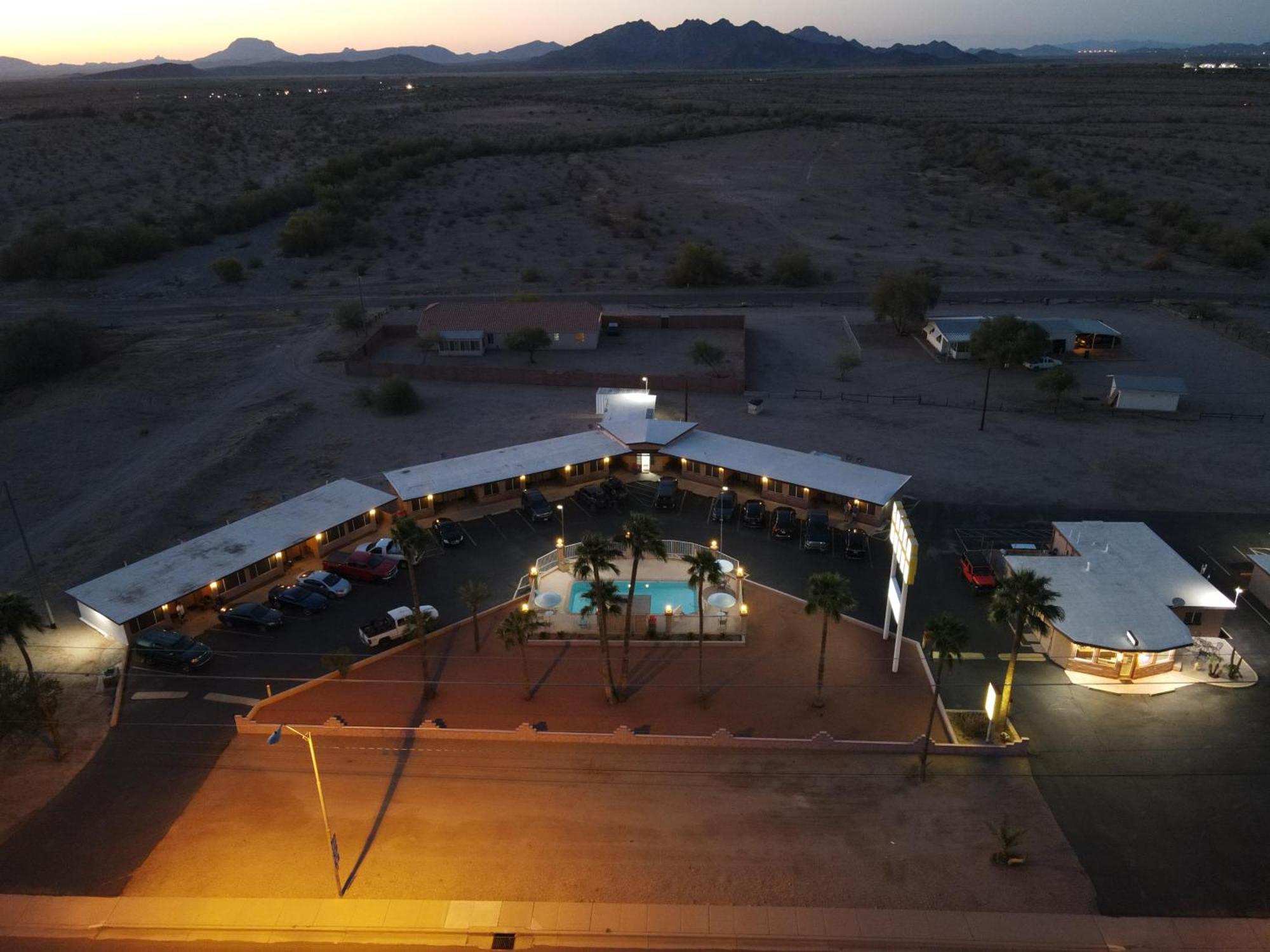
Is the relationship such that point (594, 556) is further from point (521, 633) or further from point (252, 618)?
point (252, 618)

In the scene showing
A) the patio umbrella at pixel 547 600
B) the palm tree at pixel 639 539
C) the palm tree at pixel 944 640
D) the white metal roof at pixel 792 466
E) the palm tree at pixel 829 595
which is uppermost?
the palm tree at pixel 639 539

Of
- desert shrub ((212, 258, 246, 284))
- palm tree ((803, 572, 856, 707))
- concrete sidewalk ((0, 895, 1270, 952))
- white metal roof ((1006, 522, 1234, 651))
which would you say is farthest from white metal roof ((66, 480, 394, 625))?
desert shrub ((212, 258, 246, 284))

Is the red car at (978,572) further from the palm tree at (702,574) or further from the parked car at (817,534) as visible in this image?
the palm tree at (702,574)

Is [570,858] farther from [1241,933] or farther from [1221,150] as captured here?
[1221,150]

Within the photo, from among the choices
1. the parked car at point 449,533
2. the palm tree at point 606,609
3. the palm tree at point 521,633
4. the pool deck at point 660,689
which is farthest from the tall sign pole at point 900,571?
the parked car at point 449,533

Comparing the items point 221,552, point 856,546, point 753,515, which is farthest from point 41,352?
point 856,546

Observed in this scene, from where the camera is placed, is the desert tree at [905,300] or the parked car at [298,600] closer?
the parked car at [298,600]

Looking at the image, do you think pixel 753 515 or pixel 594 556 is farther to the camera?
pixel 753 515

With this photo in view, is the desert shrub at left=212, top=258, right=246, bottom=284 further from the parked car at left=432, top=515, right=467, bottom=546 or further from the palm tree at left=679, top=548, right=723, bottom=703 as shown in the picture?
the palm tree at left=679, top=548, right=723, bottom=703
